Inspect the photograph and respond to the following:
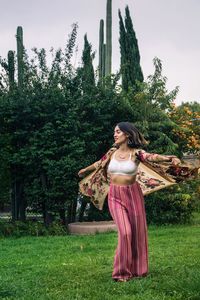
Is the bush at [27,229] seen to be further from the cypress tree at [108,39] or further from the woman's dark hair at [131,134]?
the woman's dark hair at [131,134]

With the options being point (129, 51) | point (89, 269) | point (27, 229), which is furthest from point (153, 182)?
point (129, 51)

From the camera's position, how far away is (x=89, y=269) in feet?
27.6

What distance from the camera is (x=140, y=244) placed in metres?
7.43

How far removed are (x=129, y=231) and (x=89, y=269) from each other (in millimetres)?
1399

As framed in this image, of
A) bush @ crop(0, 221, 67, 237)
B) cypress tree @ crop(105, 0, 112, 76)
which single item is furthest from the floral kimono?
cypress tree @ crop(105, 0, 112, 76)

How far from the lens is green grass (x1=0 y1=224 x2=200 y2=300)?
21.3 ft

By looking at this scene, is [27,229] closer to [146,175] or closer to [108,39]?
[146,175]

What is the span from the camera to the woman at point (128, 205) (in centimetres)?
727

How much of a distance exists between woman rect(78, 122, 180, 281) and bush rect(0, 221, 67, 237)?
24.9 feet

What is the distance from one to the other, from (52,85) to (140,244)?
9.10 m

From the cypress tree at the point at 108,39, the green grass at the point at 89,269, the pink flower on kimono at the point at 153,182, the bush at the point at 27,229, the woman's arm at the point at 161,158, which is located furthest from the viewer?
the cypress tree at the point at 108,39

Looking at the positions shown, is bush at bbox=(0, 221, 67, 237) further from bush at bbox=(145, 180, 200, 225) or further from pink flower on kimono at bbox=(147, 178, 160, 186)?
pink flower on kimono at bbox=(147, 178, 160, 186)

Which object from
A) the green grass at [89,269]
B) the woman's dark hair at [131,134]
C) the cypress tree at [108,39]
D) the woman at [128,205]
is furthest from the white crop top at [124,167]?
the cypress tree at [108,39]

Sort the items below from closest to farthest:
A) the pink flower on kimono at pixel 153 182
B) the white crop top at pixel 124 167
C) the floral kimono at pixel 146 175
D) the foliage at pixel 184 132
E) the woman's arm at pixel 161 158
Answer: the woman's arm at pixel 161 158, the floral kimono at pixel 146 175, the white crop top at pixel 124 167, the pink flower on kimono at pixel 153 182, the foliage at pixel 184 132
